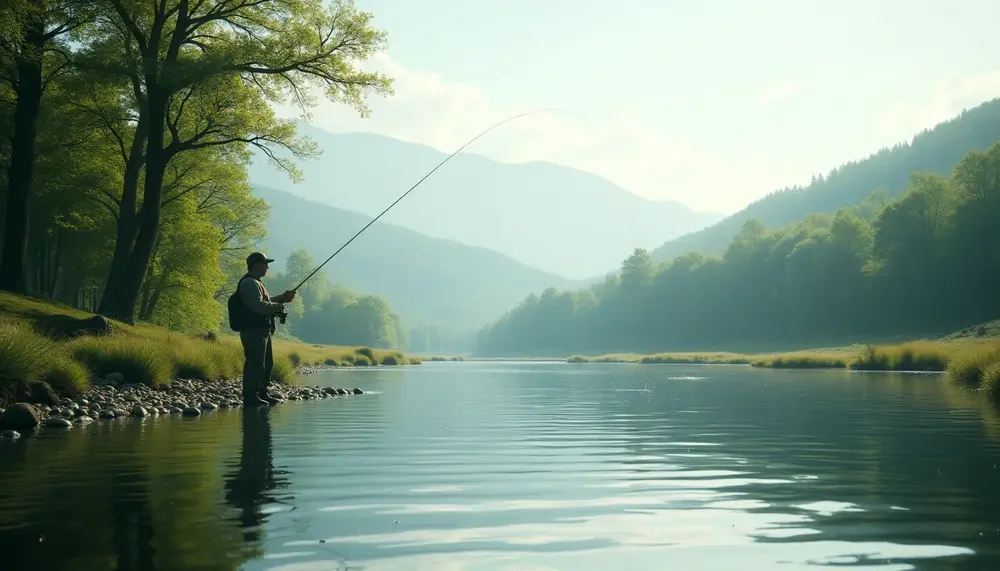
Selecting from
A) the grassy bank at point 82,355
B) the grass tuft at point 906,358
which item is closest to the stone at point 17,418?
the grassy bank at point 82,355

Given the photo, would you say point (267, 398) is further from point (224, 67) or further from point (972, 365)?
point (972, 365)

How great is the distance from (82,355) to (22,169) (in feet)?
36.3

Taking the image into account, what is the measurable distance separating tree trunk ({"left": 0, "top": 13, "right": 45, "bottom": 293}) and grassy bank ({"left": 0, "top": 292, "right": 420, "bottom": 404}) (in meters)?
1.44

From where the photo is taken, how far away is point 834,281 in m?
112

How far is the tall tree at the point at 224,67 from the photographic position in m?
27.8

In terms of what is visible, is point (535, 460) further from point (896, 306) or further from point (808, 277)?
point (808, 277)

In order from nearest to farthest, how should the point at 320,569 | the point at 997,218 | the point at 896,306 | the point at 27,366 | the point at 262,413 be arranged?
the point at 320,569 < the point at 27,366 < the point at 262,413 < the point at 997,218 < the point at 896,306

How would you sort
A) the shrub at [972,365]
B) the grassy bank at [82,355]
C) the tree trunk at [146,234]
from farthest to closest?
the tree trunk at [146,234]
the shrub at [972,365]
the grassy bank at [82,355]

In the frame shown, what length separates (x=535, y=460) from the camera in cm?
1017

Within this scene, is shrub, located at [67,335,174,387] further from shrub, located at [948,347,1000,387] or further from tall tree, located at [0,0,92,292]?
shrub, located at [948,347,1000,387]

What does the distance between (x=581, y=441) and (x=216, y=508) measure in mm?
6573

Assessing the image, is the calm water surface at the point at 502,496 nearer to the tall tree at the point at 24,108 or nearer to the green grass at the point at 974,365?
the green grass at the point at 974,365

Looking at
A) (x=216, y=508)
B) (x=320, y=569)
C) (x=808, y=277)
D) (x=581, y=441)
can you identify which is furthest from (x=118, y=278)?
(x=808, y=277)

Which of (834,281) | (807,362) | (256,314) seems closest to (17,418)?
(256,314)
